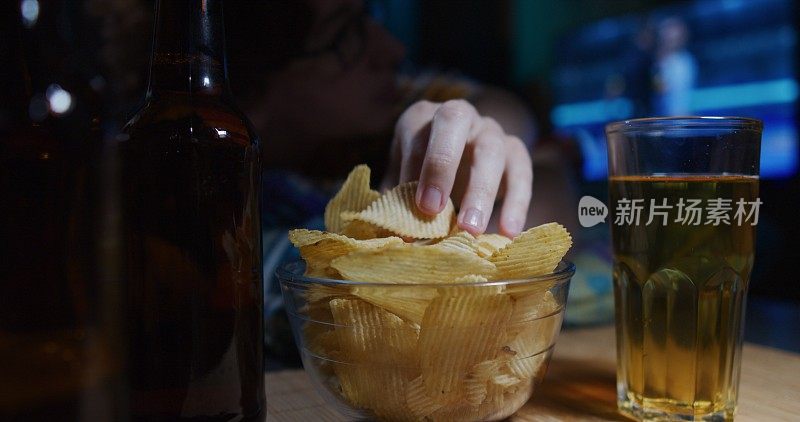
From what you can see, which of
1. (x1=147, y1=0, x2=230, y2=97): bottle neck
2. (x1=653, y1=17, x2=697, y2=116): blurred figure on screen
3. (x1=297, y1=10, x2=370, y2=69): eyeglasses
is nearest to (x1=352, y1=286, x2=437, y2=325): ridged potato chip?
(x1=147, y1=0, x2=230, y2=97): bottle neck

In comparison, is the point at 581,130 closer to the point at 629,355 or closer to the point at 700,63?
the point at 700,63

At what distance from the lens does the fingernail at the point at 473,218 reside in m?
0.63

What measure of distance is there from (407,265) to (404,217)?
4.2 inches

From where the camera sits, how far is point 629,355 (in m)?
0.66

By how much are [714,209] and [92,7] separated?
1.04 meters

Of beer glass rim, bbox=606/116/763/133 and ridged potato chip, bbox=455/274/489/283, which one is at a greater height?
beer glass rim, bbox=606/116/763/133

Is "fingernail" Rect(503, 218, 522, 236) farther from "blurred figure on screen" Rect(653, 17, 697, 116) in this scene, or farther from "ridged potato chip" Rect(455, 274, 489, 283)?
"blurred figure on screen" Rect(653, 17, 697, 116)

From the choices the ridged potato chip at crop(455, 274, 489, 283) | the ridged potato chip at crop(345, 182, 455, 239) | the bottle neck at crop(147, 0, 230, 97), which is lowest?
the ridged potato chip at crop(455, 274, 489, 283)

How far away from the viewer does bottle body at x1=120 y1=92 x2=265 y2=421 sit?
51 cm

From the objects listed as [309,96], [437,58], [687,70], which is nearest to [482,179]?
[309,96]

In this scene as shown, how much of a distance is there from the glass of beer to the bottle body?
0.37m

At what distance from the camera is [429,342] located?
498 millimetres

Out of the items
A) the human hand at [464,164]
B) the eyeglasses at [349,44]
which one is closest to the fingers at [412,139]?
the human hand at [464,164]

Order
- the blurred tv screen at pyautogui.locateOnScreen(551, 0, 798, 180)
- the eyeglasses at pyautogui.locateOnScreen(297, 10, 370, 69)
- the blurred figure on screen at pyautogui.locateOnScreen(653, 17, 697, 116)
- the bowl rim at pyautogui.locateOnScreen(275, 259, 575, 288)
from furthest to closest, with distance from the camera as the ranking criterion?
the blurred figure on screen at pyautogui.locateOnScreen(653, 17, 697, 116)
the blurred tv screen at pyautogui.locateOnScreen(551, 0, 798, 180)
the eyeglasses at pyautogui.locateOnScreen(297, 10, 370, 69)
the bowl rim at pyautogui.locateOnScreen(275, 259, 575, 288)
